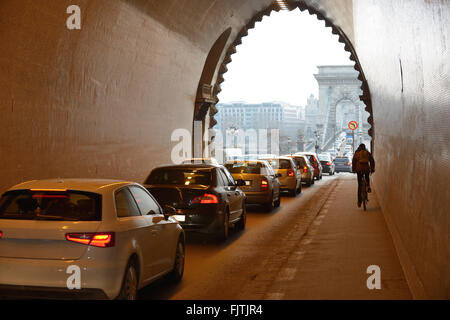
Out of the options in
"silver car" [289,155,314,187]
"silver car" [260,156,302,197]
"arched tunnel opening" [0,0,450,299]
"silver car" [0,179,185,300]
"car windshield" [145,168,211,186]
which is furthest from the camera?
"silver car" [289,155,314,187]

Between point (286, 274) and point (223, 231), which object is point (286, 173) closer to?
point (223, 231)

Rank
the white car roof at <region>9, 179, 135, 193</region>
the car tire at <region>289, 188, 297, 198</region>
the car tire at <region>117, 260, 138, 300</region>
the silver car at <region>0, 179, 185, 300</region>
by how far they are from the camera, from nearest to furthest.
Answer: the silver car at <region>0, 179, 185, 300</region>
the car tire at <region>117, 260, 138, 300</region>
the white car roof at <region>9, 179, 135, 193</region>
the car tire at <region>289, 188, 297, 198</region>

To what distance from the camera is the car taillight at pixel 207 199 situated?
13562mm

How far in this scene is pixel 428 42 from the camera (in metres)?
7.66

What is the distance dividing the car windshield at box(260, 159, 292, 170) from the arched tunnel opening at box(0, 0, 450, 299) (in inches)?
80.1

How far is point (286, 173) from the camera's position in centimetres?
2864

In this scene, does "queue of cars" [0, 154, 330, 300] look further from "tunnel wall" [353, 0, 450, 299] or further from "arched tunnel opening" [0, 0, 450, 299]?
"tunnel wall" [353, 0, 450, 299]

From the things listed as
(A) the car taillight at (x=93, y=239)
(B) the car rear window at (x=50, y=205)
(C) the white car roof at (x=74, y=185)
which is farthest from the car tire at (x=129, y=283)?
(C) the white car roof at (x=74, y=185)

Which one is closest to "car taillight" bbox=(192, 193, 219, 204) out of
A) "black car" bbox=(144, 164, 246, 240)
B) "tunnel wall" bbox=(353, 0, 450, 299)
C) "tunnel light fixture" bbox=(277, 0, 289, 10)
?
"black car" bbox=(144, 164, 246, 240)

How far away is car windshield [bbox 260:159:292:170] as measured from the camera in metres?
28.8

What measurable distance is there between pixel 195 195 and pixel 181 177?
2.46 ft

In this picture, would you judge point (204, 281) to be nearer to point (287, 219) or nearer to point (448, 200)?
point (448, 200)

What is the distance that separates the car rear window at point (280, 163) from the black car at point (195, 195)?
14.0 m
